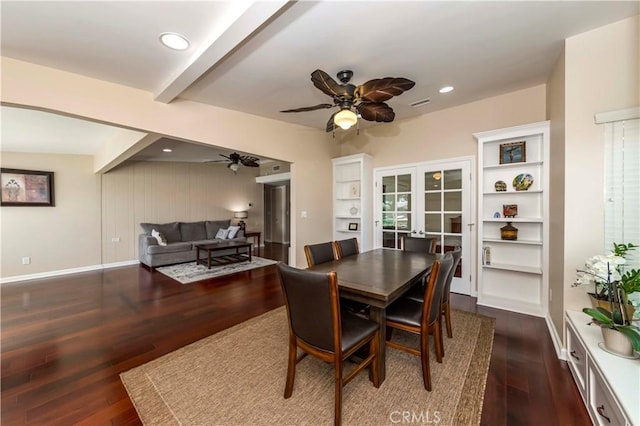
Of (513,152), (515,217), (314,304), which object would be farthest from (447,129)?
(314,304)

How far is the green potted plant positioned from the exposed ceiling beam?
8.52ft

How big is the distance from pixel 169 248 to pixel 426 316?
5558 mm

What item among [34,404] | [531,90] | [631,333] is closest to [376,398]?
[631,333]

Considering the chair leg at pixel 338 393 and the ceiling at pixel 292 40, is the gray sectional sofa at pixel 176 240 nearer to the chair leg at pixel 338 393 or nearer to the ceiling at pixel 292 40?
the ceiling at pixel 292 40

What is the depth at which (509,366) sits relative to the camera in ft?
6.65

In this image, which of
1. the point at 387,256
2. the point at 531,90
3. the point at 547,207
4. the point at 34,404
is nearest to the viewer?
the point at 34,404

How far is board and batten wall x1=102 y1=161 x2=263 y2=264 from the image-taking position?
5.66 metres

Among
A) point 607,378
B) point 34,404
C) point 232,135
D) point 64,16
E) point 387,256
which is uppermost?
point 64,16

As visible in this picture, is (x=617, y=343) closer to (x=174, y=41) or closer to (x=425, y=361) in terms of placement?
(x=425, y=361)

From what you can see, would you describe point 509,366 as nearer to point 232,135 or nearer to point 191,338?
point 191,338

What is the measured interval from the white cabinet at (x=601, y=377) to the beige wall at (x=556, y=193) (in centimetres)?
43

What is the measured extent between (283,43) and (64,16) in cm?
149

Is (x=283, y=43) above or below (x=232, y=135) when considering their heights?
above

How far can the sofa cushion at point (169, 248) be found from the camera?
536cm
